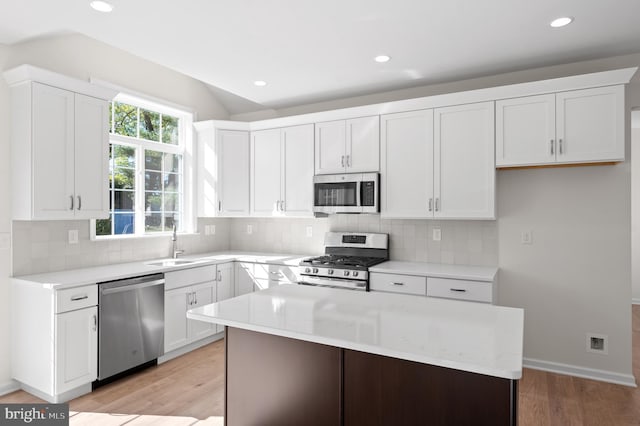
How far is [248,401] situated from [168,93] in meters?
3.54

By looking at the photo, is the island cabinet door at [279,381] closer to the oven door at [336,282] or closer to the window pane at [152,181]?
the oven door at [336,282]

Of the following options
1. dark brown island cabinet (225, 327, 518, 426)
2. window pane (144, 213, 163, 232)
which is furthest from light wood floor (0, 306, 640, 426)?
window pane (144, 213, 163, 232)

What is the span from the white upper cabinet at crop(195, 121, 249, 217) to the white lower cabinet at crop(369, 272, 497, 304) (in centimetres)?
188

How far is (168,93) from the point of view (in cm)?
427

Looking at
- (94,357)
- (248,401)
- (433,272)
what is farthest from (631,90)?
(94,357)

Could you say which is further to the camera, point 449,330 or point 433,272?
point 433,272

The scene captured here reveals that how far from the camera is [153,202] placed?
168 inches

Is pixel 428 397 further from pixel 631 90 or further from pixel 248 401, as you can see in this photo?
pixel 631 90

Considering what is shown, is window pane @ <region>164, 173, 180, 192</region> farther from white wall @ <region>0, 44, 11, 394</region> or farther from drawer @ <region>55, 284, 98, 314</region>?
drawer @ <region>55, 284, 98, 314</region>

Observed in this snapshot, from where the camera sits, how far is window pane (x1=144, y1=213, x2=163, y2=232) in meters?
4.17

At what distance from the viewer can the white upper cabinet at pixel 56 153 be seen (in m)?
2.85

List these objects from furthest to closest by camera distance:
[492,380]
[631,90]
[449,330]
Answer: [631,90], [449,330], [492,380]

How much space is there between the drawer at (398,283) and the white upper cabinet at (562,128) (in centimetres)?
120

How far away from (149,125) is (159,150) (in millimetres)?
286
